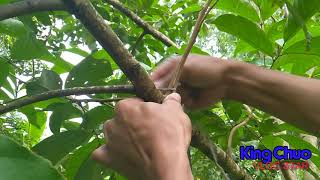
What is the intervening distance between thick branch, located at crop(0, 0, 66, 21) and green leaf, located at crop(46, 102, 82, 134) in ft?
0.76

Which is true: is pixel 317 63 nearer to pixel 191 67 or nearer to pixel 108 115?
pixel 191 67

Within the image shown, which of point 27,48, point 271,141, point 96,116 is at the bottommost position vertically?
point 271,141

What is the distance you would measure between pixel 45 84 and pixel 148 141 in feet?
1.10

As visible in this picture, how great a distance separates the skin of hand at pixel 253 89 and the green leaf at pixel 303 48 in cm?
8

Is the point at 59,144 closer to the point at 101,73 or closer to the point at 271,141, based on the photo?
the point at 101,73

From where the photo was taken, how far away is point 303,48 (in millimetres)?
880

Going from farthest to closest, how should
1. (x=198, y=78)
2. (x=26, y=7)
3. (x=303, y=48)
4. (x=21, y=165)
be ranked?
(x=303, y=48), (x=198, y=78), (x=26, y=7), (x=21, y=165)

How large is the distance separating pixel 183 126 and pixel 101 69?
329 mm

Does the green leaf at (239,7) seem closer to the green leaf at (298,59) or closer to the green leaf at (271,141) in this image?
the green leaf at (298,59)

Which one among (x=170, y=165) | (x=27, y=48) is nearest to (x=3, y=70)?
(x=27, y=48)

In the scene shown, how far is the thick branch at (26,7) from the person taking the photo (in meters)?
0.62

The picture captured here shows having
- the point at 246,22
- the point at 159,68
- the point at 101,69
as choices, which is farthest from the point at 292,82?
the point at 101,69

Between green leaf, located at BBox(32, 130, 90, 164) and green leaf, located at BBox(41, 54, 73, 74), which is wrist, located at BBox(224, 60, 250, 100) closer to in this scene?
green leaf, located at BBox(32, 130, 90, 164)

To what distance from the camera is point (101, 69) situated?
84 centimetres
